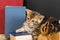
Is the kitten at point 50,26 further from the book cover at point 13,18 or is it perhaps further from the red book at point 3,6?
the red book at point 3,6

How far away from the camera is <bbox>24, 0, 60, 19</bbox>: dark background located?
1407mm

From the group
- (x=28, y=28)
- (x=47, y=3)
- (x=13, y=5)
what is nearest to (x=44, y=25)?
(x=28, y=28)

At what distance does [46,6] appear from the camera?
1.52 metres

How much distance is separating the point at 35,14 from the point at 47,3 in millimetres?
200

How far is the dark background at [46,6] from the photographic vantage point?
4.62ft

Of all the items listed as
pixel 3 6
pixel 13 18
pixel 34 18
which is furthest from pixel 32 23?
pixel 3 6

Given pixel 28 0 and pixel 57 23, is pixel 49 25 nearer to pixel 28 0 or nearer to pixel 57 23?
pixel 57 23

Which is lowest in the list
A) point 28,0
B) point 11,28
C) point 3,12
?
point 11,28

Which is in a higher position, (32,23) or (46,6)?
(46,6)

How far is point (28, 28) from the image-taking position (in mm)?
1359

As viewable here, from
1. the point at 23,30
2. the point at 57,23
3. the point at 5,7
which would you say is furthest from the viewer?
the point at 5,7

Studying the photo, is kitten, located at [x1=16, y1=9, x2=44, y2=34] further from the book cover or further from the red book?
the red book

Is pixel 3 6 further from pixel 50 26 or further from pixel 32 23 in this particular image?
pixel 50 26

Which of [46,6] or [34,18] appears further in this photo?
[46,6]
